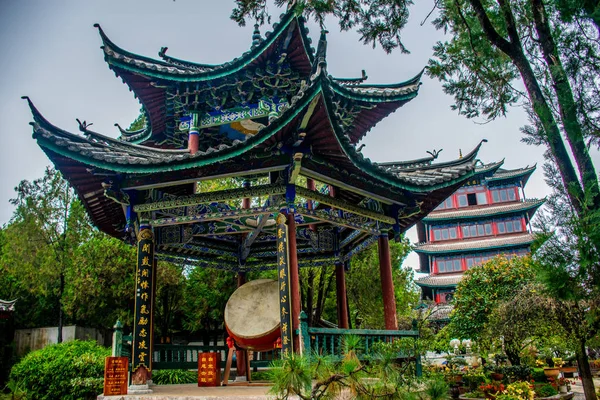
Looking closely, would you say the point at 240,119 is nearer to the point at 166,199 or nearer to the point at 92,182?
the point at 166,199

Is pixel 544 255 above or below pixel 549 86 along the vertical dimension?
below

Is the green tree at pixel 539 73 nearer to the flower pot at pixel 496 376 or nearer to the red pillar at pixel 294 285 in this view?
the red pillar at pixel 294 285

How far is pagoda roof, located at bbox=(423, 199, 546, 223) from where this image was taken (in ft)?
167

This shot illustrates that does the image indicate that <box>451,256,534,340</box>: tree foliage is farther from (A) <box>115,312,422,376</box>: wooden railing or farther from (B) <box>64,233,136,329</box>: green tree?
(A) <box>115,312,422,376</box>: wooden railing

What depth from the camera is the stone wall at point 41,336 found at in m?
23.9

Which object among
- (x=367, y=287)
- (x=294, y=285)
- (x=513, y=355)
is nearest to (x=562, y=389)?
(x=513, y=355)

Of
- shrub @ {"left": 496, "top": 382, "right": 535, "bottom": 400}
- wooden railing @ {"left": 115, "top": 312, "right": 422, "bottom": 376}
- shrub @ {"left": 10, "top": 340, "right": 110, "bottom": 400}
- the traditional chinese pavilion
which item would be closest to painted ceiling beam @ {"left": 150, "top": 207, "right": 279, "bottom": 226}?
the traditional chinese pavilion

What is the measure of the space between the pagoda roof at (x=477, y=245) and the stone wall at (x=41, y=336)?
36.1 m

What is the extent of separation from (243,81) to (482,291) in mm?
20252

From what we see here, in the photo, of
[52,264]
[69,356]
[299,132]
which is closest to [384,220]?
[299,132]

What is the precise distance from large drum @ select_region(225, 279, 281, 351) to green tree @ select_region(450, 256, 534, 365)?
725 inches

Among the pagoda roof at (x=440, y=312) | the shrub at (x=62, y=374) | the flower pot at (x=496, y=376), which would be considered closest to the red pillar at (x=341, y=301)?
the shrub at (x=62, y=374)

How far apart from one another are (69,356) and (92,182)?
7011mm

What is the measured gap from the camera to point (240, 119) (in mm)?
11445
